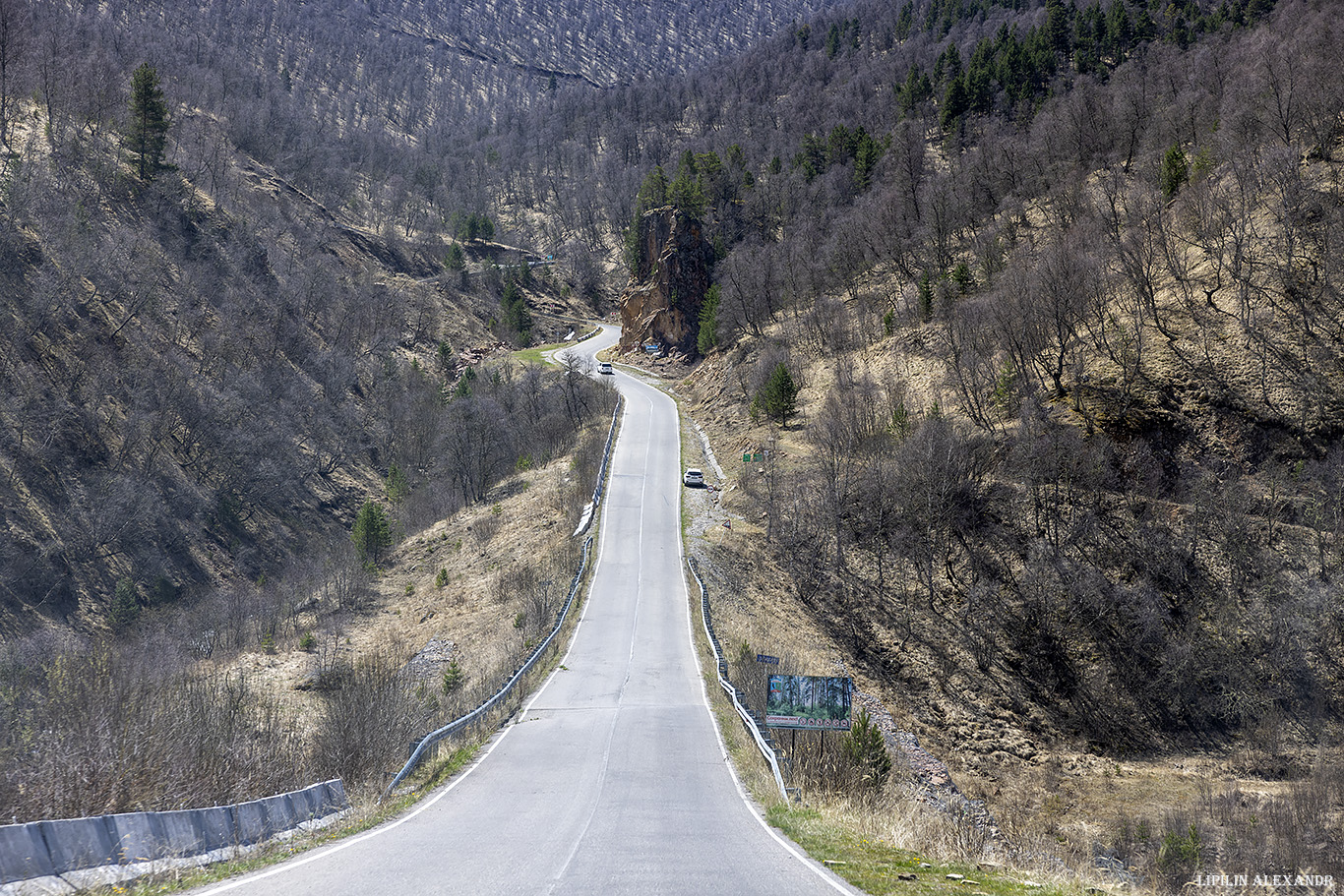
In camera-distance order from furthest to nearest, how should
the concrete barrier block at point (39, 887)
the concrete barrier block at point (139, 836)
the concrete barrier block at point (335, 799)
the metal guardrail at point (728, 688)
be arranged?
the metal guardrail at point (728, 688) < the concrete barrier block at point (335, 799) < the concrete barrier block at point (139, 836) < the concrete barrier block at point (39, 887)

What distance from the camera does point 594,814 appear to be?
10500mm

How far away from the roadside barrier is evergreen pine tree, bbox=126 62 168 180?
84307 millimetres

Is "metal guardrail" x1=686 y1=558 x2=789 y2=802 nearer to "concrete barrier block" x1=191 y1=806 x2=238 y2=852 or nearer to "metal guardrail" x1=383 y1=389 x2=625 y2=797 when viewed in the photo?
"metal guardrail" x1=383 y1=389 x2=625 y2=797

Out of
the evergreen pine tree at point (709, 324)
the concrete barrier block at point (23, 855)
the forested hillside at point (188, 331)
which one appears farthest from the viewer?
the evergreen pine tree at point (709, 324)

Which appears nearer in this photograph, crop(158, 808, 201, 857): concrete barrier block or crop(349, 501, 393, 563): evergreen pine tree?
crop(158, 808, 201, 857): concrete barrier block

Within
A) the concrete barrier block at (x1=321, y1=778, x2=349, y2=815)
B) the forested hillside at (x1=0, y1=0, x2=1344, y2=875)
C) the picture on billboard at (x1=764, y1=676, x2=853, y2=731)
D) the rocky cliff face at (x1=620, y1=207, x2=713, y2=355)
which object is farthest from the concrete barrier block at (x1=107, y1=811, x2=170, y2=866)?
the rocky cliff face at (x1=620, y1=207, x2=713, y2=355)

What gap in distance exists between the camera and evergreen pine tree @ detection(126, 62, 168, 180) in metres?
69.2

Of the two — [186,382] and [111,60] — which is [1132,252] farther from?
[111,60]

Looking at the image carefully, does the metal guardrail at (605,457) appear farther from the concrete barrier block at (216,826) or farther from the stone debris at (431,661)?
the concrete barrier block at (216,826)

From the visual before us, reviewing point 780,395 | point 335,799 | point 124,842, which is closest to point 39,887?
point 124,842

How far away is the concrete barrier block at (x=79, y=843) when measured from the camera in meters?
6.48

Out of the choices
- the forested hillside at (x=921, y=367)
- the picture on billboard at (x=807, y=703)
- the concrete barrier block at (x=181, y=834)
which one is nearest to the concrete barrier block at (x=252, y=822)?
the concrete barrier block at (x=181, y=834)

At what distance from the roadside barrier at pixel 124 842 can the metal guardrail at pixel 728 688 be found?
7.77 m

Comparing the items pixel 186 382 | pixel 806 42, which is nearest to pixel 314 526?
pixel 186 382
